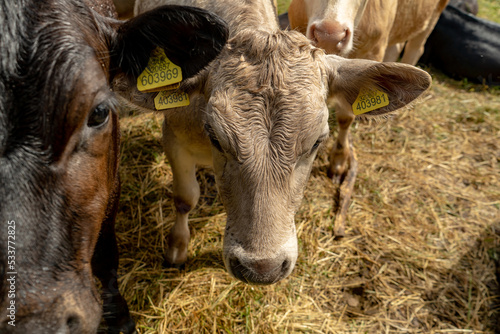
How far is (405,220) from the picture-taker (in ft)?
12.9

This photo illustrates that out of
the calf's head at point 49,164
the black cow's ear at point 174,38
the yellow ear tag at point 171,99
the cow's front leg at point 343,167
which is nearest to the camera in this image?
the calf's head at point 49,164

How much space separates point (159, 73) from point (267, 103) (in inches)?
25.3

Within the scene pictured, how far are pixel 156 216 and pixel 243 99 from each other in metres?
2.14

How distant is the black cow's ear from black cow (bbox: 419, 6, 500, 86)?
19.6 ft

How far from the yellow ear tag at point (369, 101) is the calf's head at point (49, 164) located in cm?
146

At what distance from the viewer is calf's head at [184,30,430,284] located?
74.1 inches

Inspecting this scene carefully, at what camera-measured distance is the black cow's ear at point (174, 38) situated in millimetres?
1804

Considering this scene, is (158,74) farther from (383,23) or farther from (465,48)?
(465,48)

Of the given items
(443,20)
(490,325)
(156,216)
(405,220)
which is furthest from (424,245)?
(443,20)

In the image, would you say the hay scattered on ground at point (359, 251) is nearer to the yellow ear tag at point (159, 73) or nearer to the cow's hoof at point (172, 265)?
the cow's hoof at point (172, 265)

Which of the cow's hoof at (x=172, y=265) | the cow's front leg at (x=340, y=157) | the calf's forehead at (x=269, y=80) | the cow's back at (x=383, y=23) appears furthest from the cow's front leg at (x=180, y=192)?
the cow's back at (x=383, y=23)

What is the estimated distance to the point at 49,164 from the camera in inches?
57.9

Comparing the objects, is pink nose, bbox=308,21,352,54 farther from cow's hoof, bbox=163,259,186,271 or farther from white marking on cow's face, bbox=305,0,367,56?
cow's hoof, bbox=163,259,186,271

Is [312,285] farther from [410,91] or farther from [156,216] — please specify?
[410,91]
